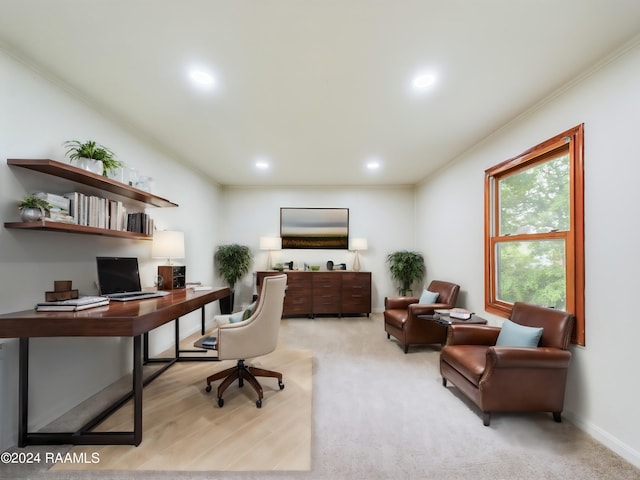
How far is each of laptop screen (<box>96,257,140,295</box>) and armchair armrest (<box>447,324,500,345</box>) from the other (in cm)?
308

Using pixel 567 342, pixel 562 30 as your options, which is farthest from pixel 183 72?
pixel 567 342

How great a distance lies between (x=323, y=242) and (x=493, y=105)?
3820 millimetres

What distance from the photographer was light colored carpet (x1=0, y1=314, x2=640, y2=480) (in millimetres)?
1658

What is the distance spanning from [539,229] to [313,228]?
3870 mm

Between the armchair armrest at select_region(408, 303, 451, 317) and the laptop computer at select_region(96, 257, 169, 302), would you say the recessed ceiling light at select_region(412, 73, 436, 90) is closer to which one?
the armchair armrest at select_region(408, 303, 451, 317)

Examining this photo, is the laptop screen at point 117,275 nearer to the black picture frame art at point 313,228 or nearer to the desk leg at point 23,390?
the desk leg at point 23,390

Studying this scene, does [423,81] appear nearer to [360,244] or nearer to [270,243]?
[360,244]

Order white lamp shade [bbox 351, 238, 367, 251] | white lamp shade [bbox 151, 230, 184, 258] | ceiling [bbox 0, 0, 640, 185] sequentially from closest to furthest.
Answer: ceiling [bbox 0, 0, 640, 185] < white lamp shade [bbox 151, 230, 184, 258] < white lamp shade [bbox 351, 238, 367, 251]

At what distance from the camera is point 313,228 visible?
5918mm

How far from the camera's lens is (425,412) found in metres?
2.31

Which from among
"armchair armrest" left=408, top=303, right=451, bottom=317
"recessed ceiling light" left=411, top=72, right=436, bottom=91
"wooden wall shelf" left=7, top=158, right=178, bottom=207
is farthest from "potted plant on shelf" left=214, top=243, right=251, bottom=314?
"recessed ceiling light" left=411, top=72, right=436, bottom=91

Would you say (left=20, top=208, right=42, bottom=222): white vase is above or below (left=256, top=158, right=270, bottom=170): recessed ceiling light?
below

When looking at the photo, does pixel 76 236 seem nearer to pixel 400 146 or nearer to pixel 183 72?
pixel 183 72

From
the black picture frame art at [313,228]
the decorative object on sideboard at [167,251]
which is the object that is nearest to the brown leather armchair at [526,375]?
the decorative object on sideboard at [167,251]
